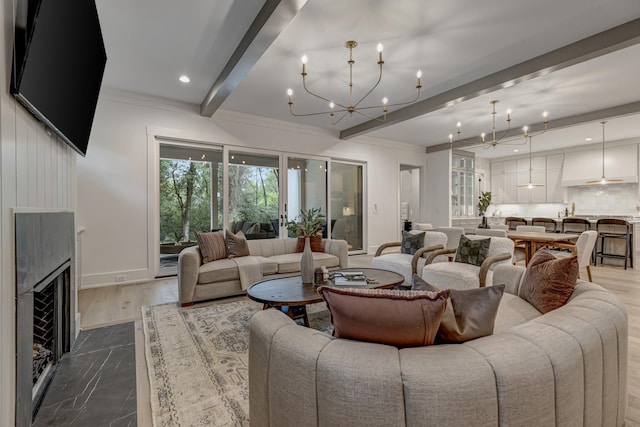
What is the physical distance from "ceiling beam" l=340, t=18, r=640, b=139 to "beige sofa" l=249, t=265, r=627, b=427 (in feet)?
10.1

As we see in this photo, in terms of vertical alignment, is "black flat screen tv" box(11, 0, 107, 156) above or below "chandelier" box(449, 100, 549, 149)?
below

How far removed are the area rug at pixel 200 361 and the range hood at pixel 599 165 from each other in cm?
823

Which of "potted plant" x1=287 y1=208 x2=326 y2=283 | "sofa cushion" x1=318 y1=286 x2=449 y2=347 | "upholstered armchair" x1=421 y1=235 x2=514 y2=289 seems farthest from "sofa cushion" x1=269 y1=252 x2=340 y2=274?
"sofa cushion" x1=318 y1=286 x2=449 y2=347

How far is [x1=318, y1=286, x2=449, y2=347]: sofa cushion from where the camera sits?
1.05 metres

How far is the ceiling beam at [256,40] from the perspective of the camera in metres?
2.30

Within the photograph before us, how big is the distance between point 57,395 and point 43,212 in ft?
3.74

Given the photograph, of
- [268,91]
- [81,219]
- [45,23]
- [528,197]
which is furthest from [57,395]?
[528,197]

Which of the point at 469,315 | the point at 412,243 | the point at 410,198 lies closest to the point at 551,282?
the point at 469,315

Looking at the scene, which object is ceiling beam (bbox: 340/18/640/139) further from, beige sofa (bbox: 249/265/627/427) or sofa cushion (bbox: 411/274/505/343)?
sofa cushion (bbox: 411/274/505/343)

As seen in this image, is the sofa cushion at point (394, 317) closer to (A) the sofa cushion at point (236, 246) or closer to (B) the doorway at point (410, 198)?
(A) the sofa cushion at point (236, 246)

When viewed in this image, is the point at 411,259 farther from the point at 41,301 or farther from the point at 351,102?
the point at 41,301

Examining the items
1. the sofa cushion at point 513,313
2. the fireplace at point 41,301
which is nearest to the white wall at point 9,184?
the fireplace at point 41,301

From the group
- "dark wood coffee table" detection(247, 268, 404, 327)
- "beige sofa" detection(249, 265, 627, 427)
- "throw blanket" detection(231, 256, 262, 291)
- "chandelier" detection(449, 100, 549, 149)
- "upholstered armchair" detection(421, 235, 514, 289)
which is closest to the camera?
"beige sofa" detection(249, 265, 627, 427)

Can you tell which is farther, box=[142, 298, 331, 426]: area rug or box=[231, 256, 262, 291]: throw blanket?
box=[231, 256, 262, 291]: throw blanket
